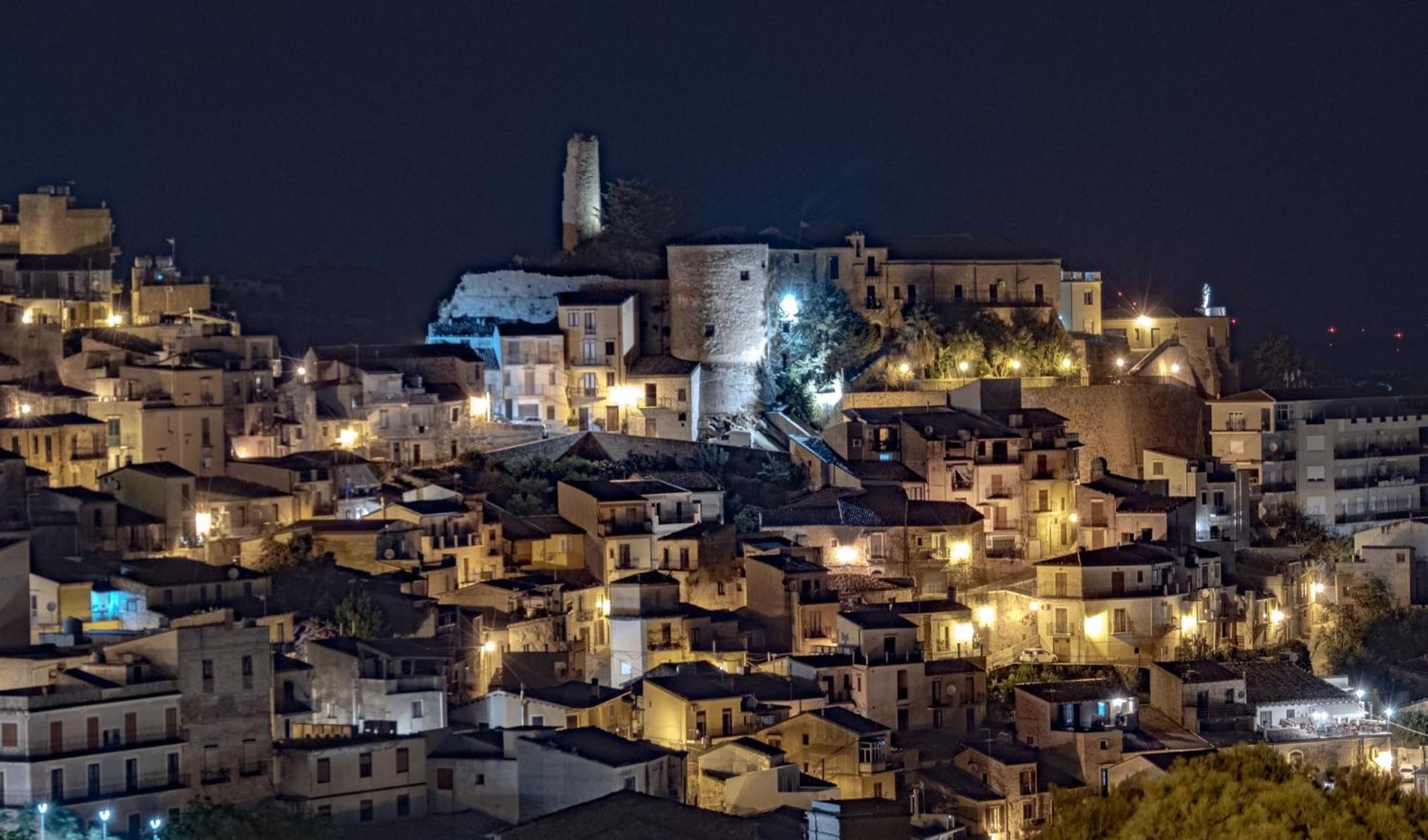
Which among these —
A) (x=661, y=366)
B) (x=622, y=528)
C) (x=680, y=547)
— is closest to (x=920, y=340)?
(x=661, y=366)

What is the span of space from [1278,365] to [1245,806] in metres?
32.5

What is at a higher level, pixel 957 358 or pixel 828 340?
pixel 828 340

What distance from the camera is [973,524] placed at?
40.0m

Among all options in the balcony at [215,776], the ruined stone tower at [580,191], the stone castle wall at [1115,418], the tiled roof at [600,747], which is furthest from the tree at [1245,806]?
the ruined stone tower at [580,191]

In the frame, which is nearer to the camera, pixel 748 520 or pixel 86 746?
pixel 86 746

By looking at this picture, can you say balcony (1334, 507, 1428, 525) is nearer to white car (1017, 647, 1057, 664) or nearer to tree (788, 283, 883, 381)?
tree (788, 283, 883, 381)

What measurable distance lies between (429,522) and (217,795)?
931 centimetres

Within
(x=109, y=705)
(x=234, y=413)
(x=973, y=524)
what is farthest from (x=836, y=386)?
(x=109, y=705)

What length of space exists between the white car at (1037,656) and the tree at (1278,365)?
15.6 metres

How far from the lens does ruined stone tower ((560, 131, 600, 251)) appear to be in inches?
1943

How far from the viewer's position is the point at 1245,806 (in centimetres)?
2184

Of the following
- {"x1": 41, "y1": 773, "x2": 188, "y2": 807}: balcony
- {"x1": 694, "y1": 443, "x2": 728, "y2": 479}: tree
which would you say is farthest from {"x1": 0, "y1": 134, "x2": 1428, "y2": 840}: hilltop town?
{"x1": 694, "y1": 443, "x2": 728, "y2": 479}: tree

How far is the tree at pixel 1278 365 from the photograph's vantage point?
174 ft

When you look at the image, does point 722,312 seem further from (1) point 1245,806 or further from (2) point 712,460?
(1) point 1245,806
